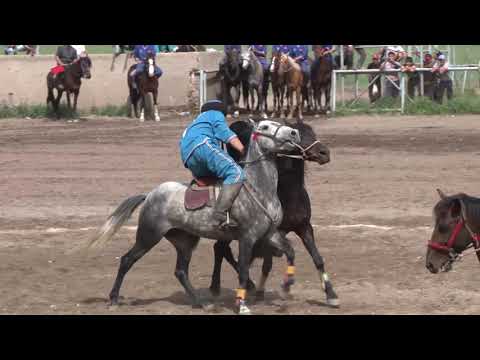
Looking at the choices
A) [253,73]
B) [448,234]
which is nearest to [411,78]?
[253,73]

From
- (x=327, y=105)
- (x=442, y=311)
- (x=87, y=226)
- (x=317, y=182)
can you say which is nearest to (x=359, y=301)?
(x=442, y=311)

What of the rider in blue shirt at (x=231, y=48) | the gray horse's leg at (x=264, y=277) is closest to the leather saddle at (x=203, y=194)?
the gray horse's leg at (x=264, y=277)

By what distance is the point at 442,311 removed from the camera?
9617 mm

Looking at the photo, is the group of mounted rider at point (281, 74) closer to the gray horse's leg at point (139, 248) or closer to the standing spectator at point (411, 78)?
the standing spectator at point (411, 78)

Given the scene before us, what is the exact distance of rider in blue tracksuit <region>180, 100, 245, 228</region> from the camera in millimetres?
9656

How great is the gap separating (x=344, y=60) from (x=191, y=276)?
19.5 m

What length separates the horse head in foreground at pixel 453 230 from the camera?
26.7ft

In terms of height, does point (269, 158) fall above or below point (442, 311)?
above

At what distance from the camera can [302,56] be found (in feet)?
90.4

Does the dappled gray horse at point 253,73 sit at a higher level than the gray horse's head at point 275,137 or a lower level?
lower

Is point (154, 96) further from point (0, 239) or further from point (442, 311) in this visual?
point (442, 311)

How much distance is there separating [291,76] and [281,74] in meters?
0.31

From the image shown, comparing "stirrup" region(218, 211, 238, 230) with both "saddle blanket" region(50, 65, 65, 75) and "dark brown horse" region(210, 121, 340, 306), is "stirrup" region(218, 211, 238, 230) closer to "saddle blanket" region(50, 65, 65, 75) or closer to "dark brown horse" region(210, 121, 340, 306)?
"dark brown horse" region(210, 121, 340, 306)

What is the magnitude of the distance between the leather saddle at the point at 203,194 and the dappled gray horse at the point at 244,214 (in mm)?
63
